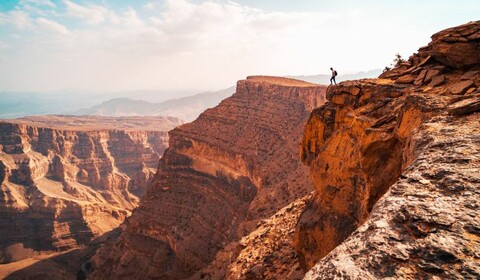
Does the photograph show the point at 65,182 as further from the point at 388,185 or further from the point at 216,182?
the point at 388,185

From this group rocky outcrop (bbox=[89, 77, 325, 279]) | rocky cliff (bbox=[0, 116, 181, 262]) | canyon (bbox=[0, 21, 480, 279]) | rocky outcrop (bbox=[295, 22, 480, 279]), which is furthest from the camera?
rocky cliff (bbox=[0, 116, 181, 262])

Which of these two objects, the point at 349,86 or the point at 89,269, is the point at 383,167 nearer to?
the point at 349,86

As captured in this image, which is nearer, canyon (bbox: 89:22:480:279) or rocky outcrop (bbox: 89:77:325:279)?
canyon (bbox: 89:22:480:279)

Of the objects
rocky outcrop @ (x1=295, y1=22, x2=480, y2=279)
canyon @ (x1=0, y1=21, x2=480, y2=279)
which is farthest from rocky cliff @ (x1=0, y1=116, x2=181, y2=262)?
rocky outcrop @ (x1=295, y1=22, x2=480, y2=279)

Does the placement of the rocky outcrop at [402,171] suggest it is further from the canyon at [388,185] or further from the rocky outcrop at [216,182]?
the rocky outcrop at [216,182]

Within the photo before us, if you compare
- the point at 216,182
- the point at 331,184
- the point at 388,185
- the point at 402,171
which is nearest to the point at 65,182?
the point at 216,182

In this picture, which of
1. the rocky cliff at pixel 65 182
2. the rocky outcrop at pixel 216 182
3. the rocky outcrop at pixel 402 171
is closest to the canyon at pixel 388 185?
Result: the rocky outcrop at pixel 402 171

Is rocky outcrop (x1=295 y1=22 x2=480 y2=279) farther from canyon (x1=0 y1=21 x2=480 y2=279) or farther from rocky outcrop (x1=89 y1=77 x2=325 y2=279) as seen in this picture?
rocky outcrop (x1=89 y1=77 x2=325 y2=279)

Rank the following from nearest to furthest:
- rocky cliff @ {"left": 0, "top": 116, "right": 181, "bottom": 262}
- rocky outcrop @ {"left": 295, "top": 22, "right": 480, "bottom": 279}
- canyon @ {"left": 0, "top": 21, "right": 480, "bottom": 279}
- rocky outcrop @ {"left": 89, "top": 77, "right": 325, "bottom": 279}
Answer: rocky outcrop @ {"left": 295, "top": 22, "right": 480, "bottom": 279} < canyon @ {"left": 0, "top": 21, "right": 480, "bottom": 279} < rocky outcrop @ {"left": 89, "top": 77, "right": 325, "bottom": 279} < rocky cliff @ {"left": 0, "top": 116, "right": 181, "bottom": 262}
